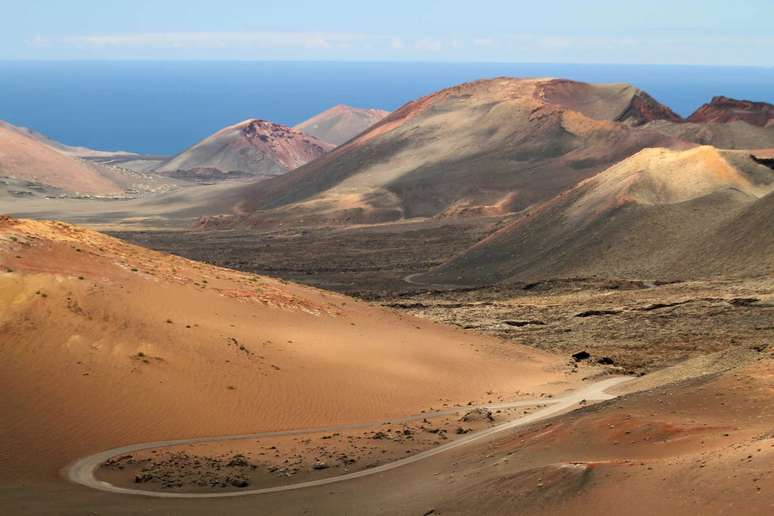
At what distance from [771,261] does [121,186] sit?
9346 centimetres

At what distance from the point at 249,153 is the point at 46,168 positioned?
35941 millimetres

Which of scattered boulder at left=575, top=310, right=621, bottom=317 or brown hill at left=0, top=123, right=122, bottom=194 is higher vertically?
brown hill at left=0, top=123, right=122, bottom=194

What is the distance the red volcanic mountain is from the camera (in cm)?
10294

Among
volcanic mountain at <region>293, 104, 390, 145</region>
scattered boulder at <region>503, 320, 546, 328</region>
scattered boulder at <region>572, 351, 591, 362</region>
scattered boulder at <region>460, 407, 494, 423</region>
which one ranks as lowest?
scattered boulder at <region>503, 320, 546, 328</region>

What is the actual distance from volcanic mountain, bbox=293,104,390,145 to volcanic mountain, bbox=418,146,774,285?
117 m

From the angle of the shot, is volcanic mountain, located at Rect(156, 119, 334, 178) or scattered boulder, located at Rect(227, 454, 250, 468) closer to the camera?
scattered boulder, located at Rect(227, 454, 250, 468)

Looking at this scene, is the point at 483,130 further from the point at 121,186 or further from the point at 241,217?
the point at 121,186

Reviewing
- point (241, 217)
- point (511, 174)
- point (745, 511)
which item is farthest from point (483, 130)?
point (745, 511)

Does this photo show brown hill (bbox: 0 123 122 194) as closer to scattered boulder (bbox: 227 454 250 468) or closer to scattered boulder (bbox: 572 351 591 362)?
scattered boulder (bbox: 572 351 591 362)

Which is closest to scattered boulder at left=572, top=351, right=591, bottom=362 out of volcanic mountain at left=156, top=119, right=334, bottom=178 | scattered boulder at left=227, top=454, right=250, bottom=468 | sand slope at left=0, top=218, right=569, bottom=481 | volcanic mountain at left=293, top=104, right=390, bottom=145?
sand slope at left=0, top=218, right=569, bottom=481

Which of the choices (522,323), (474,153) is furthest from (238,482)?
(474,153)

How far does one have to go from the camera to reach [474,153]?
96.8 metres

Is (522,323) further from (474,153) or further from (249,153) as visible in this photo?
(249,153)

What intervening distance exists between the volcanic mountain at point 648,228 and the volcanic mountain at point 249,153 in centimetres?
9046
